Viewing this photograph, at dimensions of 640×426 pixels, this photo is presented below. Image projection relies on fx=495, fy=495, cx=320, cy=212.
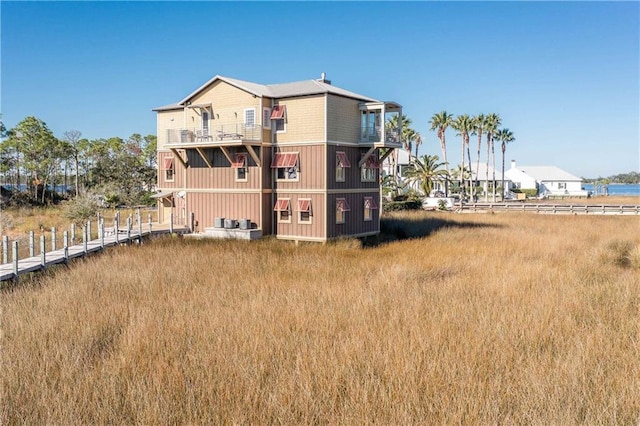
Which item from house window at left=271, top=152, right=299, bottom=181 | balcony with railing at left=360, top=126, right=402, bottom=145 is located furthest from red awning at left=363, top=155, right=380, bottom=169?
house window at left=271, top=152, right=299, bottom=181

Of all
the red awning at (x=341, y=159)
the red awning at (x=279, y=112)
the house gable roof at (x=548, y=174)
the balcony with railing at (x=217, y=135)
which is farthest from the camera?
the house gable roof at (x=548, y=174)

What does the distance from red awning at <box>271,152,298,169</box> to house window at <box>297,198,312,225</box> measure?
2007 mm

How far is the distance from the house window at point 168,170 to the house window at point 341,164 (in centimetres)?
1109

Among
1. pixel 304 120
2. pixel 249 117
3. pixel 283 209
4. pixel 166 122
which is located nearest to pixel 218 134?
pixel 249 117

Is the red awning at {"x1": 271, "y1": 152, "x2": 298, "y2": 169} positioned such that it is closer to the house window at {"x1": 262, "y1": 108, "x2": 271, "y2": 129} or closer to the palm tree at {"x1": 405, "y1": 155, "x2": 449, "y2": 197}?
the house window at {"x1": 262, "y1": 108, "x2": 271, "y2": 129}

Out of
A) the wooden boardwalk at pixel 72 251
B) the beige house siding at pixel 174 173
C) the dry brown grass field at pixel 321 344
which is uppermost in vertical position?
the beige house siding at pixel 174 173

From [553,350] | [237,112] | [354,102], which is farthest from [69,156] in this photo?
[553,350]

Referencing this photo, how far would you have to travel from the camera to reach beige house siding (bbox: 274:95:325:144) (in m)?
25.8

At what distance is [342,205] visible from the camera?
26781 mm

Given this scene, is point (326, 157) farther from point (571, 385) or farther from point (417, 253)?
point (571, 385)

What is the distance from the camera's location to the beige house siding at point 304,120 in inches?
1016

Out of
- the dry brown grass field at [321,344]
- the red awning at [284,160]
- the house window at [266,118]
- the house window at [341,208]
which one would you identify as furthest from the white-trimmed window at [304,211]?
the dry brown grass field at [321,344]

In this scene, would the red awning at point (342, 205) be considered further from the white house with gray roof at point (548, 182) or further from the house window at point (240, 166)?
the white house with gray roof at point (548, 182)

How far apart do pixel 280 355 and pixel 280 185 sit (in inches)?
723
